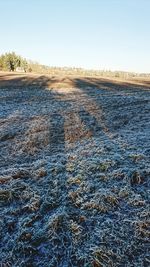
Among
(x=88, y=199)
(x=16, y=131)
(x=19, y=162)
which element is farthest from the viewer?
(x=16, y=131)

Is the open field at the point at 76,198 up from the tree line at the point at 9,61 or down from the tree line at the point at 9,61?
down

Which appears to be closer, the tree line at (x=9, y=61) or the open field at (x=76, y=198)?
the open field at (x=76, y=198)

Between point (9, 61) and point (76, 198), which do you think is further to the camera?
point (9, 61)

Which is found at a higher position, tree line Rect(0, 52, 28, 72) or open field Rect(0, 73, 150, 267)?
tree line Rect(0, 52, 28, 72)

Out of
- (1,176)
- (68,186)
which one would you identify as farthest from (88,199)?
(1,176)

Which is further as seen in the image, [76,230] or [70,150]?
[70,150]

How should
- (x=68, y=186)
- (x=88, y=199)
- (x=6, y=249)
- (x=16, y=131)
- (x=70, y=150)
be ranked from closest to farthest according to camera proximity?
(x=6, y=249) → (x=88, y=199) → (x=68, y=186) → (x=70, y=150) → (x=16, y=131)

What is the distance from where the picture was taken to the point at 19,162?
9.31m

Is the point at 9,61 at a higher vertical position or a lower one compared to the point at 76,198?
higher

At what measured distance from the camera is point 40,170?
313 inches

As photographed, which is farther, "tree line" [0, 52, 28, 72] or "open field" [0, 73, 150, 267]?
"tree line" [0, 52, 28, 72]

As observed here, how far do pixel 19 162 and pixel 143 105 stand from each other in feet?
37.4

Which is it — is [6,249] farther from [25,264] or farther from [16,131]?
[16,131]

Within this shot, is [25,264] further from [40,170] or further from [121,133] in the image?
[121,133]
